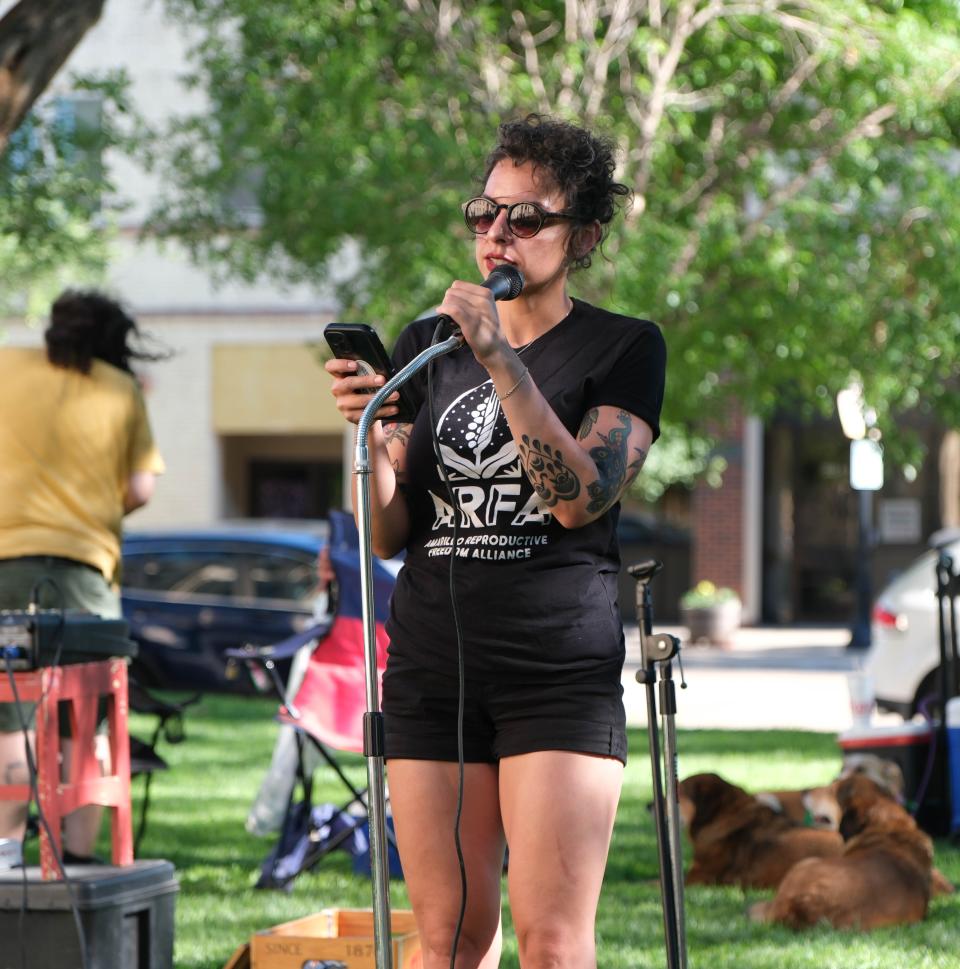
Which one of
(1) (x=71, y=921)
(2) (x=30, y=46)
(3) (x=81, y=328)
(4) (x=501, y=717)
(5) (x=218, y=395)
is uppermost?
(5) (x=218, y=395)

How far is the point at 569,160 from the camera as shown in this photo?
2947 millimetres

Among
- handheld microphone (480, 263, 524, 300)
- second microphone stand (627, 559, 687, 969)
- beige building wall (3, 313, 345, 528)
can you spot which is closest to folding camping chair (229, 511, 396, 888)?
second microphone stand (627, 559, 687, 969)

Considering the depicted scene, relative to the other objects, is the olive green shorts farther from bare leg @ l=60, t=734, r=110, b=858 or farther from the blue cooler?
the blue cooler

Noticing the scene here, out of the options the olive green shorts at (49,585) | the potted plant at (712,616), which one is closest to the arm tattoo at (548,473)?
the olive green shorts at (49,585)

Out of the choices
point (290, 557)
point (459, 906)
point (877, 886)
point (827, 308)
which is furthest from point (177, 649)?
point (459, 906)

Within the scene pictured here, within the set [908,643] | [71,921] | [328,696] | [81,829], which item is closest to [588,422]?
[71,921]

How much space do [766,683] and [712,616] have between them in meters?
3.71

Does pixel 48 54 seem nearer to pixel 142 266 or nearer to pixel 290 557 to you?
pixel 290 557

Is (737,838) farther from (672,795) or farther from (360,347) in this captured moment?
(360,347)

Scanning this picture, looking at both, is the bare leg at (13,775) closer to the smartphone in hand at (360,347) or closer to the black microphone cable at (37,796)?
the black microphone cable at (37,796)

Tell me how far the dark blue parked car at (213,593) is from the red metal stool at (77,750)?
8.42 meters

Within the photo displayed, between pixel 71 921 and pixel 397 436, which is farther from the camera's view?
pixel 71 921

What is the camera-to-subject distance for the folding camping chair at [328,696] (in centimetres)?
621

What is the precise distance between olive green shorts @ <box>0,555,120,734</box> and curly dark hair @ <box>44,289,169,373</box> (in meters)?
0.63
